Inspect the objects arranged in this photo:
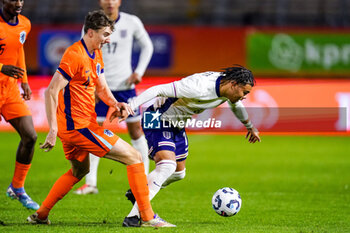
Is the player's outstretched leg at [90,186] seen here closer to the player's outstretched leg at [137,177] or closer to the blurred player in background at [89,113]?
the blurred player in background at [89,113]

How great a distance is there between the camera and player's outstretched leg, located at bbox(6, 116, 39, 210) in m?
6.85

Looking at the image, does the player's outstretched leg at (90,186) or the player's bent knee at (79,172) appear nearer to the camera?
the player's bent knee at (79,172)

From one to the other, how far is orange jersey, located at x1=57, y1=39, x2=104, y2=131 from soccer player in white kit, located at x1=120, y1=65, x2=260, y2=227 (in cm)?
40

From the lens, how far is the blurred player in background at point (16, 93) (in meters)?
6.73

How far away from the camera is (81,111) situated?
5625 millimetres

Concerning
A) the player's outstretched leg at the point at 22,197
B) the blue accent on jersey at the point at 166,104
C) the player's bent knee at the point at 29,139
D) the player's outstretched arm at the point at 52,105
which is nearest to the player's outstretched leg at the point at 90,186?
the player's outstretched leg at the point at 22,197

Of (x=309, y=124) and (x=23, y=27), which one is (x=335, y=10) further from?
(x=23, y=27)

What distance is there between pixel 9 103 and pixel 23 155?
58 cm

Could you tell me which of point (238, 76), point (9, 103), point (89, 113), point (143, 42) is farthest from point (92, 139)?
point (143, 42)

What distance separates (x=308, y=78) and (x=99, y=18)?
1296 cm

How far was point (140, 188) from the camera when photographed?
18.4 feet

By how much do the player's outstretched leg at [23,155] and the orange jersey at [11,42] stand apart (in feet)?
1.51

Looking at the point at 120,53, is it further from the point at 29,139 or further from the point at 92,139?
the point at 92,139

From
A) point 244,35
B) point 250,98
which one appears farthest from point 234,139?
point 244,35
